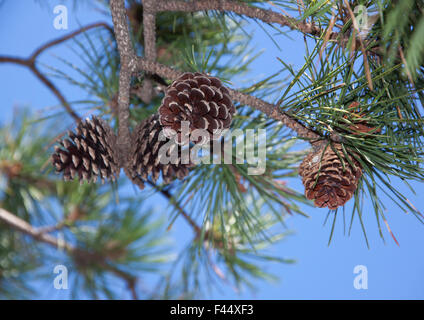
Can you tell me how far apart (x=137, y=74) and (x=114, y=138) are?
6cm

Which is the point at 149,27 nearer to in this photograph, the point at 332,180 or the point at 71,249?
the point at 332,180

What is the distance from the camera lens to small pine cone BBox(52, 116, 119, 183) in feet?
0.91

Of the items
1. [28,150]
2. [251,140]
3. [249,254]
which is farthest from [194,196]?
[28,150]

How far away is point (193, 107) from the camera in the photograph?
0.24m

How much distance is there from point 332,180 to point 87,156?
169mm

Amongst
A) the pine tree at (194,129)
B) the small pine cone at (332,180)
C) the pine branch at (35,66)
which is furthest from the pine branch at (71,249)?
the small pine cone at (332,180)

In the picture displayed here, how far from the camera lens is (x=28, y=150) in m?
0.53

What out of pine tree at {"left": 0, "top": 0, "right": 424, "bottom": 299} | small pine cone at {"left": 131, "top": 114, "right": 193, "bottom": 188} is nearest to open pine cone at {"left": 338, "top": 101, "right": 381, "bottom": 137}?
pine tree at {"left": 0, "top": 0, "right": 424, "bottom": 299}

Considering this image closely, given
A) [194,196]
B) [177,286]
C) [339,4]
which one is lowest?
[177,286]

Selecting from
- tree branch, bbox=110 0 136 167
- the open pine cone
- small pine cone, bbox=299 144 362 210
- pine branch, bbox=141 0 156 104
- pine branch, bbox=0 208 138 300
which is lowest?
pine branch, bbox=0 208 138 300

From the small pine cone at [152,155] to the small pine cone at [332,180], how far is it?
90mm

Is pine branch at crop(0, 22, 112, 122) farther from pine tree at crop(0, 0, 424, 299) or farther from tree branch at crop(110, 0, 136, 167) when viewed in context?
tree branch at crop(110, 0, 136, 167)

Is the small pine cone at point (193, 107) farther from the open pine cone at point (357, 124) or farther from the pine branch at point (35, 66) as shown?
the pine branch at point (35, 66)
